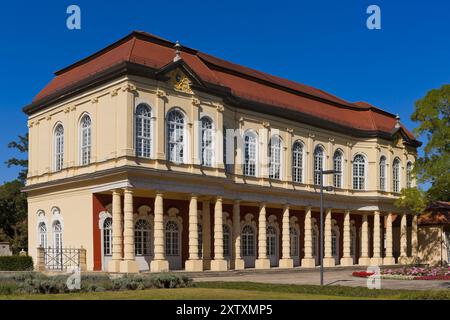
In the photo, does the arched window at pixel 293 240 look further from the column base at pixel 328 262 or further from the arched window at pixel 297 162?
the arched window at pixel 297 162

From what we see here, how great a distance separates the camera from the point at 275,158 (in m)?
42.4

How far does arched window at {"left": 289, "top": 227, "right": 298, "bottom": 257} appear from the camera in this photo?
45.4 m

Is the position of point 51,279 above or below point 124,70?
below

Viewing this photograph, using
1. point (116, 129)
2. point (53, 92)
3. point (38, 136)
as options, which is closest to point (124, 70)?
point (116, 129)

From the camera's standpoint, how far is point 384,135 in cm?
4969

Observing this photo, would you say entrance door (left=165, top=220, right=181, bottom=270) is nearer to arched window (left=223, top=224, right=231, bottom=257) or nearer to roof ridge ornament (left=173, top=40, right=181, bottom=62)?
arched window (left=223, top=224, right=231, bottom=257)

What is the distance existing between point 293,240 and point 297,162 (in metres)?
5.64

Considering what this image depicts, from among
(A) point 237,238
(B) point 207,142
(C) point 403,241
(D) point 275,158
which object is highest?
(B) point 207,142

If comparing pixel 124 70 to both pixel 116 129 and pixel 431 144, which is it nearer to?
pixel 116 129

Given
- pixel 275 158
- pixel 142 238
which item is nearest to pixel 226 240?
pixel 275 158

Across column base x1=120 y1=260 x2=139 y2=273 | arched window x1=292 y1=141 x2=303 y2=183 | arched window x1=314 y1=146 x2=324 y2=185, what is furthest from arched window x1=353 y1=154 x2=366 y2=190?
column base x1=120 y1=260 x2=139 y2=273

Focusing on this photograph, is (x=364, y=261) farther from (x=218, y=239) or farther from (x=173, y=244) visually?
(x=173, y=244)

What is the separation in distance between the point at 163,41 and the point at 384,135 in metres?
21.3

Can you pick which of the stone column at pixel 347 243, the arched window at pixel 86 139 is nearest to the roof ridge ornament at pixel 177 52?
the arched window at pixel 86 139
